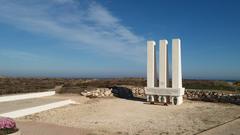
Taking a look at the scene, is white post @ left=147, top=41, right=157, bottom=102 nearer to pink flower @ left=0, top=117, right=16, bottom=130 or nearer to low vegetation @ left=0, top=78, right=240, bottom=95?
low vegetation @ left=0, top=78, right=240, bottom=95

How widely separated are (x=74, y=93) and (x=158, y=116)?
13062 mm

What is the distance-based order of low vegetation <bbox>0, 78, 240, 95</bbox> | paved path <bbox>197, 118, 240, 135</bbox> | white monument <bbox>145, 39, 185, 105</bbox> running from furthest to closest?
low vegetation <bbox>0, 78, 240, 95</bbox>, white monument <bbox>145, 39, 185, 105</bbox>, paved path <bbox>197, 118, 240, 135</bbox>

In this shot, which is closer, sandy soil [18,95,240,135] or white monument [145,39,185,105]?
sandy soil [18,95,240,135]

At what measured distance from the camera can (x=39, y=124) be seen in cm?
1309

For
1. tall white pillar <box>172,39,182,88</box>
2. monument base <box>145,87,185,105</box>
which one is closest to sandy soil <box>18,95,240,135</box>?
monument base <box>145,87,185,105</box>

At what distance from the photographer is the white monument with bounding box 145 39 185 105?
2217cm

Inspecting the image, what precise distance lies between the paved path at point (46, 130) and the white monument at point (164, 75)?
11.8 metres

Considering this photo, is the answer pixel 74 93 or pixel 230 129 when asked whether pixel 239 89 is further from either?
pixel 230 129

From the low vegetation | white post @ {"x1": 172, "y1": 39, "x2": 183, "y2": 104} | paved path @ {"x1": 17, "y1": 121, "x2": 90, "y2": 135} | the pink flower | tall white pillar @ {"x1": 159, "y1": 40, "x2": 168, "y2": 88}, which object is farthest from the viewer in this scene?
the low vegetation

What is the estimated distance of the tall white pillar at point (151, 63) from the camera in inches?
923

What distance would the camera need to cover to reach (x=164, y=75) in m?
22.9

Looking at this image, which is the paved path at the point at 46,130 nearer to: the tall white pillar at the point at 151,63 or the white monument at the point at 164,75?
the white monument at the point at 164,75

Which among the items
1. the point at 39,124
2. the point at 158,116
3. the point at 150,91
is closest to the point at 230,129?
A: the point at 158,116

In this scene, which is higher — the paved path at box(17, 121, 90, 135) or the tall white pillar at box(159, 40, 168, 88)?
the tall white pillar at box(159, 40, 168, 88)
